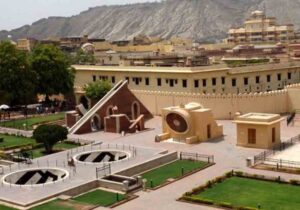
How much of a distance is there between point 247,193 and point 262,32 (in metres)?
94.2

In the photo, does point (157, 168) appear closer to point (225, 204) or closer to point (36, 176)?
point (36, 176)

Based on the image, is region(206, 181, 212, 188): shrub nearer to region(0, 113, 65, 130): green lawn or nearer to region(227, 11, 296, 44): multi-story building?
region(0, 113, 65, 130): green lawn

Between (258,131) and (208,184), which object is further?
(258,131)

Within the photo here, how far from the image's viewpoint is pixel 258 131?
3697 cm

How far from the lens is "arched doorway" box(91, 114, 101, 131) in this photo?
46.9m

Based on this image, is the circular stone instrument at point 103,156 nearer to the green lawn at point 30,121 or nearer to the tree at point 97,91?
the green lawn at point 30,121

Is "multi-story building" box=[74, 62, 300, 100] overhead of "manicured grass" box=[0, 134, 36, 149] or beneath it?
overhead

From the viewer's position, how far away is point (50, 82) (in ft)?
194

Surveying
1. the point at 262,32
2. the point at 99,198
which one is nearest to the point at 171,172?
the point at 99,198

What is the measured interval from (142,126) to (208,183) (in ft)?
61.0

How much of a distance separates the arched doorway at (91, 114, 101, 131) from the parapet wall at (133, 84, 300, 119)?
28.9 ft

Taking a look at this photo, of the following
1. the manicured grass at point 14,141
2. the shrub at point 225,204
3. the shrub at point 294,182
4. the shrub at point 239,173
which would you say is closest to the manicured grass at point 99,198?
the shrub at point 225,204

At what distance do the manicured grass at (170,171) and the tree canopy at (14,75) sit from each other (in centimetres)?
2813

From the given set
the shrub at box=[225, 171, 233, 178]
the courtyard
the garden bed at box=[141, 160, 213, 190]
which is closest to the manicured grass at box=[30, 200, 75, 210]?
the courtyard
